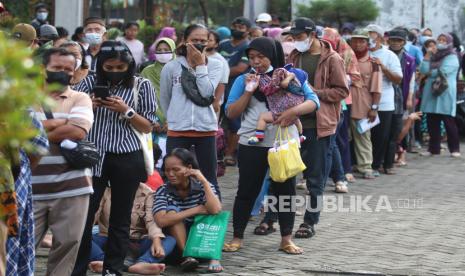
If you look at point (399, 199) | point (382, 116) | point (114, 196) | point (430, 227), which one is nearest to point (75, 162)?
point (114, 196)

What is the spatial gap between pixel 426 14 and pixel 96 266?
46.6 ft

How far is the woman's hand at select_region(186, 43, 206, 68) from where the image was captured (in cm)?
898

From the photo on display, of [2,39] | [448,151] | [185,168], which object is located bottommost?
[448,151]

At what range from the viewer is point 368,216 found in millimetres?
10664

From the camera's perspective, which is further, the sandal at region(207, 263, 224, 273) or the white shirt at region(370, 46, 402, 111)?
the white shirt at region(370, 46, 402, 111)

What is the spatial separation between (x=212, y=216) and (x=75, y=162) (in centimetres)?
189

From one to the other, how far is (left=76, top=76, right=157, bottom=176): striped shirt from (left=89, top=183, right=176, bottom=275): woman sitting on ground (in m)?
1.03

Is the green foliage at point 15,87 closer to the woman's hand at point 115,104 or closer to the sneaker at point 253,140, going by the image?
the woman's hand at point 115,104

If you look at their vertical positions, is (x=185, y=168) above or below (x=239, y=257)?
above

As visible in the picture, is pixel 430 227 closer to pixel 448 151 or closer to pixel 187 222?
pixel 187 222

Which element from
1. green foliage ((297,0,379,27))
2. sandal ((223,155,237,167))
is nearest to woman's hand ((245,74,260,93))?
sandal ((223,155,237,167))

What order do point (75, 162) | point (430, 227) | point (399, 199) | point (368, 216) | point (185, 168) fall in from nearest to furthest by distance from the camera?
point (75, 162) → point (185, 168) → point (430, 227) → point (368, 216) → point (399, 199)

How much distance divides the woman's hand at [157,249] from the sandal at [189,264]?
0.18 m

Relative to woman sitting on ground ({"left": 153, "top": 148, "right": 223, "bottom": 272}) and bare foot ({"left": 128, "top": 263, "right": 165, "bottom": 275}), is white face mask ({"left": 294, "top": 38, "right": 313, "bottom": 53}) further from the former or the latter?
bare foot ({"left": 128, "top": 263, "right": 165, "bottom": 275})
